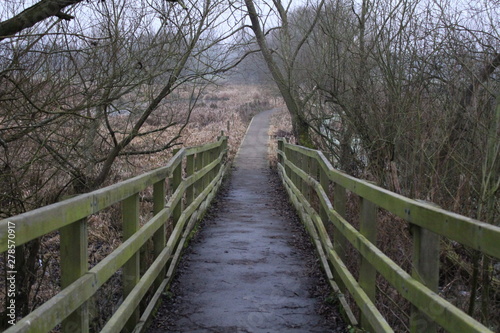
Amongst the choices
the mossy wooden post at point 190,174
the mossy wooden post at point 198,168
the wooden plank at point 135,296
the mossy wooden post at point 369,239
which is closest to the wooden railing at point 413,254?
the mossy wooden post at point 369,239

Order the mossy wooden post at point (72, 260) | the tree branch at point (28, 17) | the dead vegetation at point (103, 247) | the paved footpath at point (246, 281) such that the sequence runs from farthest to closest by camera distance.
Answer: the dead vegetation at point (103, 247) → the tree branch at point (28, 17) → the paved footpath at point (246, 281) → the mossy wooden post at point (72, 260)

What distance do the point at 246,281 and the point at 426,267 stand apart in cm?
302

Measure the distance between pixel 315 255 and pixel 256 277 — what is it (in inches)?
46.7

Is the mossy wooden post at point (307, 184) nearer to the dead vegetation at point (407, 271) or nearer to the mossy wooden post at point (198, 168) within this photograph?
the dead vegetation at point (407, 271)

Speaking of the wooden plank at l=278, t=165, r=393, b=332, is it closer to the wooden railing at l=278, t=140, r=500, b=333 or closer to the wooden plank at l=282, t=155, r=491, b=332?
the wooden railing at l=278, t=140, r=500, b=333

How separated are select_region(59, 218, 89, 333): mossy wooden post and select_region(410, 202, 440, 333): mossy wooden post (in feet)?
5.60

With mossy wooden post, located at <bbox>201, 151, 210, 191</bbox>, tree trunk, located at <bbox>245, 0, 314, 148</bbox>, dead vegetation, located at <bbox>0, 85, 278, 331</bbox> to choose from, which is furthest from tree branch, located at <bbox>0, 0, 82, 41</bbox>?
tree trunk, located at <bbox>245, 0, 314, 148</bbox>

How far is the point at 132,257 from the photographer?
403 centimetres

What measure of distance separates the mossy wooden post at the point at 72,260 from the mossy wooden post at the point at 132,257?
1197mm

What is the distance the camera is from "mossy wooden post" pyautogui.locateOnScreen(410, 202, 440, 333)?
2.77 m

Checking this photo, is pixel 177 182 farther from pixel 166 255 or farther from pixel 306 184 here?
pixel 306 184

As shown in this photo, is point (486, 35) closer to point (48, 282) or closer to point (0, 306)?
point (48, 282)

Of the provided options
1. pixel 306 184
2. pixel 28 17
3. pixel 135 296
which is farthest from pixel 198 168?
pixel 135 296

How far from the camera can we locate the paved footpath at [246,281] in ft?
14.6
